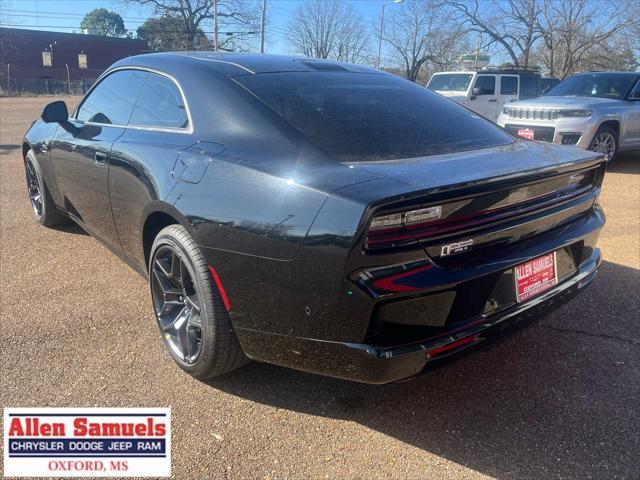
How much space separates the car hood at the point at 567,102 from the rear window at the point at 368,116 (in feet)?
19.5

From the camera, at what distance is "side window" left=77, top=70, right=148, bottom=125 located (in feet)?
10.8

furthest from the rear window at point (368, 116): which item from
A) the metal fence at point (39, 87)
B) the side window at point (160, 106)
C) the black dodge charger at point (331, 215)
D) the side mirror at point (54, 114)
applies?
the metal fence at point (39, 87)

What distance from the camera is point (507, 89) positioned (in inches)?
567

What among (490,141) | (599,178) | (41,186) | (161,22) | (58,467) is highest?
(161,22)

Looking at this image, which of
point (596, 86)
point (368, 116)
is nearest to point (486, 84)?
point (596, 86)

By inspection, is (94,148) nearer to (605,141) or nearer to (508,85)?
(605,141)

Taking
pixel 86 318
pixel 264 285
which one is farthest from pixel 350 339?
pixel 86 318

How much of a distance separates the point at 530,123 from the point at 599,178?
20.3 ft

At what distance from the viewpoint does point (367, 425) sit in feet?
7.59

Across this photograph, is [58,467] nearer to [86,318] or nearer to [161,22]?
[86,318]

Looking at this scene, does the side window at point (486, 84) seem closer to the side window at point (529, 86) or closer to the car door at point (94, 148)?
the side window at point (529, 86)

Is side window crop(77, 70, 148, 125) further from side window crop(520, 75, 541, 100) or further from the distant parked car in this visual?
side window crop(520, 75, 541, 100)

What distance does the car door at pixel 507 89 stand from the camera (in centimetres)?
1419

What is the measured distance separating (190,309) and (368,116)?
129cm
